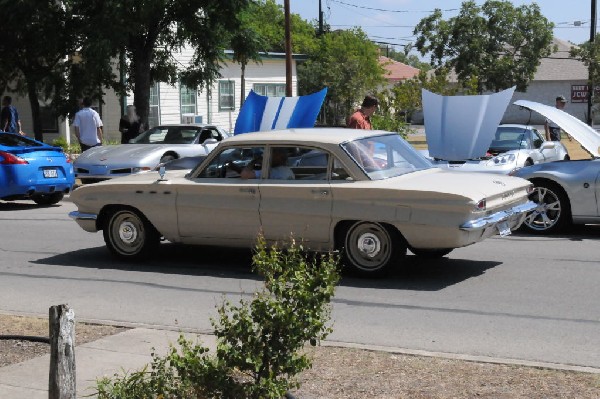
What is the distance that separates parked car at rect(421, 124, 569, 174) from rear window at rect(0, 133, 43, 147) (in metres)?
6.97

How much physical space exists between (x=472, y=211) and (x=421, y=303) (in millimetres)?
1081

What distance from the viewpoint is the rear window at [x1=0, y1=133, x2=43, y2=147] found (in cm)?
1689

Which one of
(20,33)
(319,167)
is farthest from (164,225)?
(20,33)

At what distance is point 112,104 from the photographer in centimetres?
Result: 3591

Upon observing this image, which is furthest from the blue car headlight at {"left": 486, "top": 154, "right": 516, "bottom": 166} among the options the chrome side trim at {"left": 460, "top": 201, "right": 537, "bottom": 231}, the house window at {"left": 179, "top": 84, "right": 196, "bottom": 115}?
the house window at {"left": 179, "top": 84, "right": 196, "bottom": 115}

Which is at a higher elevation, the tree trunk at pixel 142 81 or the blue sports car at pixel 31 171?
the tree trunk at pixel 142 81

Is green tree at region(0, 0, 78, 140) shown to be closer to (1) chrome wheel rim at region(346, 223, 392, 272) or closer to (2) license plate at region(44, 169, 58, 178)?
(2) license plate at region(44, 169, 58, 178)

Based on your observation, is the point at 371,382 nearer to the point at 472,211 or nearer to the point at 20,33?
the point at 472,211

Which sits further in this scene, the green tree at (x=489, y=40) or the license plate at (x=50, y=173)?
the green tree at (x=489, y=40)

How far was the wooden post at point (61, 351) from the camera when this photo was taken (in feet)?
16.0

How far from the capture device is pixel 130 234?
35.9 ft

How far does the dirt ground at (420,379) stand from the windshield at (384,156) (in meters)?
3.17

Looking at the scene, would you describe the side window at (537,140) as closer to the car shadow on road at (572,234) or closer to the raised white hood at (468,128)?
the raised white hood at (468,128)

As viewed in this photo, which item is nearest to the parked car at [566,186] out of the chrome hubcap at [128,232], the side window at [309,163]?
the side window at [309,163]
